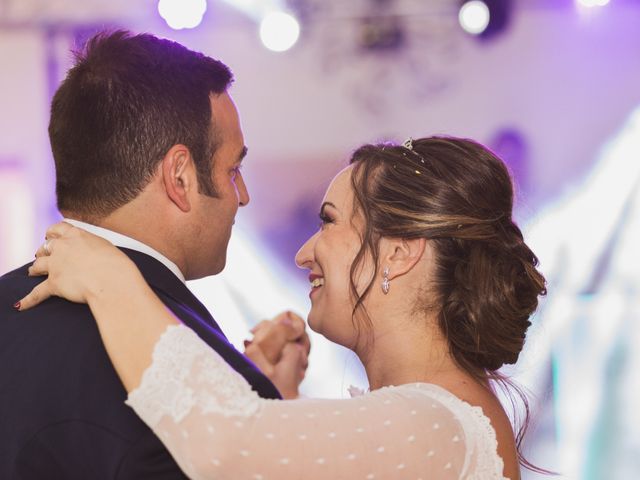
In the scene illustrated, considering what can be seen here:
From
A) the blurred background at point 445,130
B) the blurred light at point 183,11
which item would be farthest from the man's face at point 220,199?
the blurred light at point 183,11

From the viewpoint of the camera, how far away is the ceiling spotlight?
166 inches

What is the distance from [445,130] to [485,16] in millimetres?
592

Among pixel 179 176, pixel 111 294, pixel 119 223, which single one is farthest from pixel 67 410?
pixel 179 176

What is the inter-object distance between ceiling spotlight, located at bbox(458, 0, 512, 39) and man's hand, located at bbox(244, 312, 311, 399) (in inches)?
84.9

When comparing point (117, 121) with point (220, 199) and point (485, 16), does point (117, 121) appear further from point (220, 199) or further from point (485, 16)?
point (485, 16)

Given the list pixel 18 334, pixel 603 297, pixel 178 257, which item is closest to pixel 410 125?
pixel 603 297

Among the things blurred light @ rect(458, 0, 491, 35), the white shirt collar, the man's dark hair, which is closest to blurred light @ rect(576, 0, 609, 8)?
blurred light @ rect(458, 0, 491, 35)

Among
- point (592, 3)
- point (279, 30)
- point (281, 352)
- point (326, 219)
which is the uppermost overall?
point (592, 3)

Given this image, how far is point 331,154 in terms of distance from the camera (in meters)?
4.44

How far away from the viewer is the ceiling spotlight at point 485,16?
13.9 ft

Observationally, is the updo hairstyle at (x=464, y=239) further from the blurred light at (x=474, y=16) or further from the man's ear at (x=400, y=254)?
the blurred light at (x=474, y=16)

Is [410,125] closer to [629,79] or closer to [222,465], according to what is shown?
[629,79]

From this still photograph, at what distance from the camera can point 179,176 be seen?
5.86 ft

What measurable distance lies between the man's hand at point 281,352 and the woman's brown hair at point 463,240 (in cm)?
69
